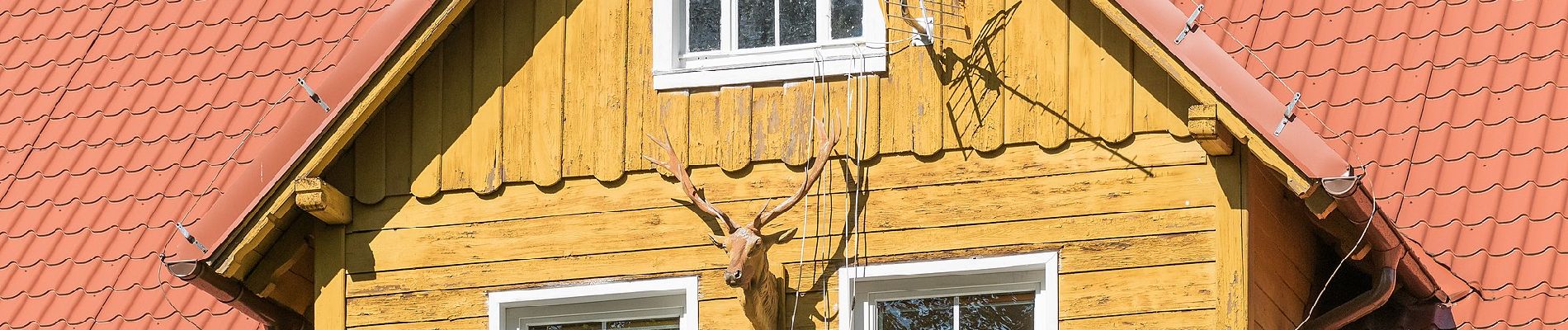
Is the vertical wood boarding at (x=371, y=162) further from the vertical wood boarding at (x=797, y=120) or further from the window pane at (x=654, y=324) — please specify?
the vertical wood boarding at (x=797, y=120)

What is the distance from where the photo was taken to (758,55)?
418 inches

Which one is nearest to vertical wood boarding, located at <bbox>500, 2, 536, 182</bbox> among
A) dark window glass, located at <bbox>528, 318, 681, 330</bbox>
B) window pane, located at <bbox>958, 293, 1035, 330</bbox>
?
dark window glass, located at <bbox>528, 318, 681, 330</bbox>

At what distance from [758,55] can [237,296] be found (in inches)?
91.8

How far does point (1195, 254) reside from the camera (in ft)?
32.2

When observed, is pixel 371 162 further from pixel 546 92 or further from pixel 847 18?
pixel 847 18

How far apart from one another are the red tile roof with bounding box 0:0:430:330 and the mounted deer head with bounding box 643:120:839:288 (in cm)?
133

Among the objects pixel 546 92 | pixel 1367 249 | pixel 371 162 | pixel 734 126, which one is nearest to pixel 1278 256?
pixel 1367 249

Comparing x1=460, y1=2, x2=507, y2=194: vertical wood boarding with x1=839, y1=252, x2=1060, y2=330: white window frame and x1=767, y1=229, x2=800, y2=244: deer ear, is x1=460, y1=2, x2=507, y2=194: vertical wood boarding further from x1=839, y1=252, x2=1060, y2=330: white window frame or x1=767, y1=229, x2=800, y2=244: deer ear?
x1=839, y1=252, x2=1060, y2=330: white window frame

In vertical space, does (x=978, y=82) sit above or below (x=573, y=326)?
above

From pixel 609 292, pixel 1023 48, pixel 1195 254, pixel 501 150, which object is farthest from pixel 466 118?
pixel 1195 254

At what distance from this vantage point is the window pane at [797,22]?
10.6m

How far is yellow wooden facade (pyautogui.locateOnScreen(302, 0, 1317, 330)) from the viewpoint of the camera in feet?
32.6

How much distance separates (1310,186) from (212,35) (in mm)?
6446

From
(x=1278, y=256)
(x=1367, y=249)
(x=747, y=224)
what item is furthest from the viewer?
(x=1278, y=256)
